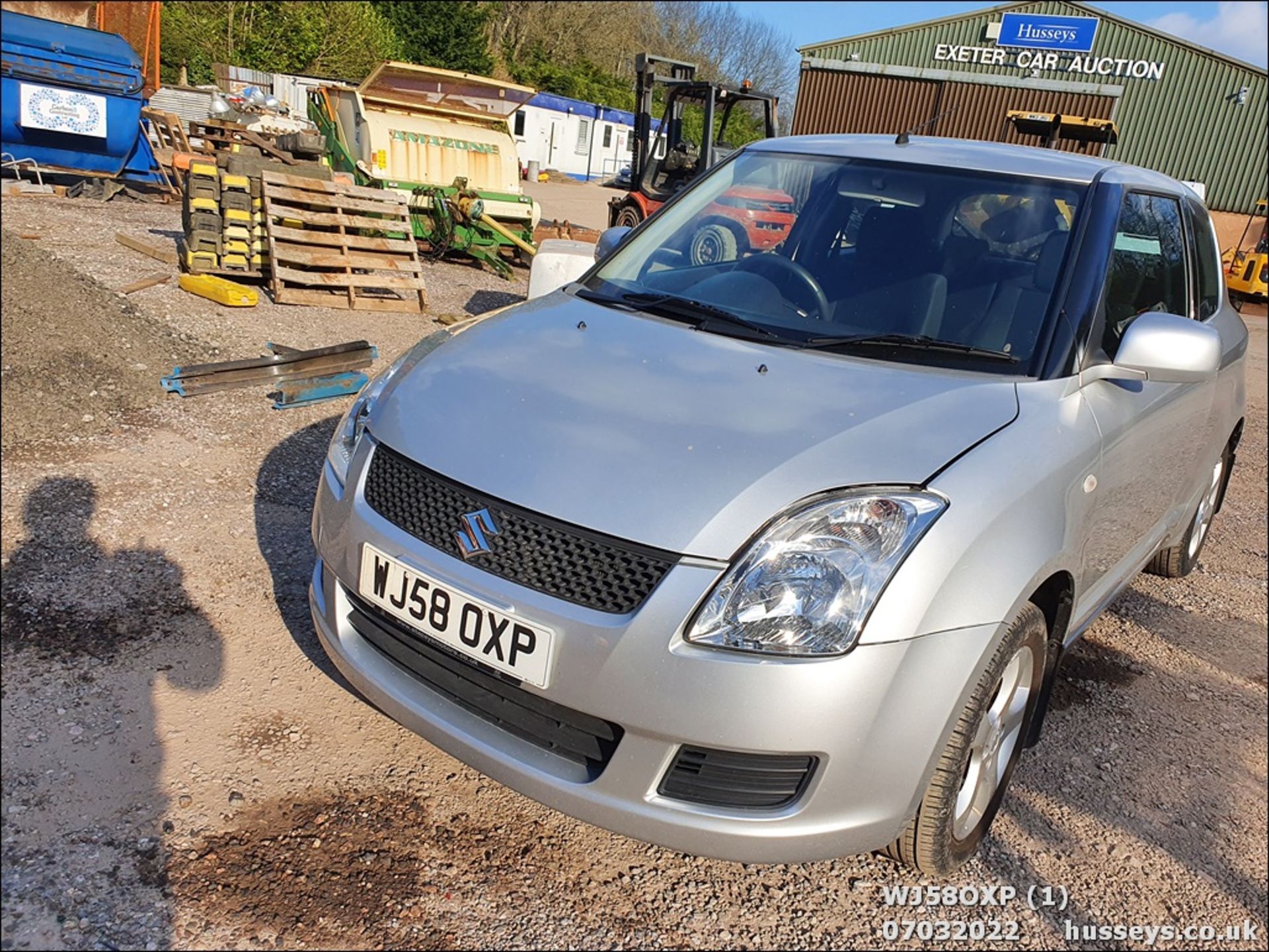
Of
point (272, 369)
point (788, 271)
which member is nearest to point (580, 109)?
point (272, 369)

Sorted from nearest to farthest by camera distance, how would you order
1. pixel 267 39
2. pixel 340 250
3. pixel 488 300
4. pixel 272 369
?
pixel 272 369
pixel 340 250
pixel 488 300
pixel 267 39

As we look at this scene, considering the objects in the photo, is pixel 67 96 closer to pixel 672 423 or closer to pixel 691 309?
pixel 691 309

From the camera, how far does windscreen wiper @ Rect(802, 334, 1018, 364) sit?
258cm

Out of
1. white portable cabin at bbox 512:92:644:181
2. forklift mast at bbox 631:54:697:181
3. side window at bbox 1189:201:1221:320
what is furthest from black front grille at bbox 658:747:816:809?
white portable cabin at bbox 512:92:644:181

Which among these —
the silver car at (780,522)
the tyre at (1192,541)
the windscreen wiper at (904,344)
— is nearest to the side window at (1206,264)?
the tyre at (1192,541)

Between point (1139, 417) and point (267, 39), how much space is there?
19.8 m

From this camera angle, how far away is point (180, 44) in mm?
19875

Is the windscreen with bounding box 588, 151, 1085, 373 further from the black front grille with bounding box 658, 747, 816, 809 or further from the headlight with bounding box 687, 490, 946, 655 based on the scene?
the black front grille with bounding box 658, 747, 816, 809

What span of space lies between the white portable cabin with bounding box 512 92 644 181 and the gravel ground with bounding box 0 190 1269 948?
30.2 meters

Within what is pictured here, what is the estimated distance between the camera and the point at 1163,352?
249cm

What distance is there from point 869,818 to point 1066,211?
1984mm

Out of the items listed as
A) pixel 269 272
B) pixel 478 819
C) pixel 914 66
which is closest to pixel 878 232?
pixel 478 819

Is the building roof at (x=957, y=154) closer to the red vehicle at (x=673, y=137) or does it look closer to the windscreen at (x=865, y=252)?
the windscreen at (x=865, y=252)

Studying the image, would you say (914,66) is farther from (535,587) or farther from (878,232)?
(535,587)
